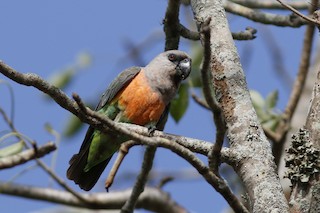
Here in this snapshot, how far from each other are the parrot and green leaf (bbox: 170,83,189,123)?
0.31 meters

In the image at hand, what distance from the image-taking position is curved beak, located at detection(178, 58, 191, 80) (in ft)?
18.5

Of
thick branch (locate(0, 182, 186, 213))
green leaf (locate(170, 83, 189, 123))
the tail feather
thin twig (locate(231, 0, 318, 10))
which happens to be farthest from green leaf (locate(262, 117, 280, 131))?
the tail feather

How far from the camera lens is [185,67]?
5.69 m

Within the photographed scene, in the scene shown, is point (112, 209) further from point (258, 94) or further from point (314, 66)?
point (314, 66)

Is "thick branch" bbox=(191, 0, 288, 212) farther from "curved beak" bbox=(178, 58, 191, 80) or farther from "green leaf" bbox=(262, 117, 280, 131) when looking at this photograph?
"curved beak" bbox=(178, 58, 191, 80)

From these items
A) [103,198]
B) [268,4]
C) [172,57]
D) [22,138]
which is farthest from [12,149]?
[268,4]

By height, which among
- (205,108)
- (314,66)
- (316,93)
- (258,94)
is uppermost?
(314,66)

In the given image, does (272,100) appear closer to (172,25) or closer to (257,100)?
(257,100)

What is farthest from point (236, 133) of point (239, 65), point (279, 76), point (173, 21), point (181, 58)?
point (279, 76)

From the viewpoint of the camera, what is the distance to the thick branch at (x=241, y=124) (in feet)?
9.43

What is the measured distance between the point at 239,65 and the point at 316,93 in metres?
0.45

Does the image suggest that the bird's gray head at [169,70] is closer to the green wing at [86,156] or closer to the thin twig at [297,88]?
the green wing at [86,156]

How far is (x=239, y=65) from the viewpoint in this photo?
3363 millimetres

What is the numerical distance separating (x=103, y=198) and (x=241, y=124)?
2.27 metres
